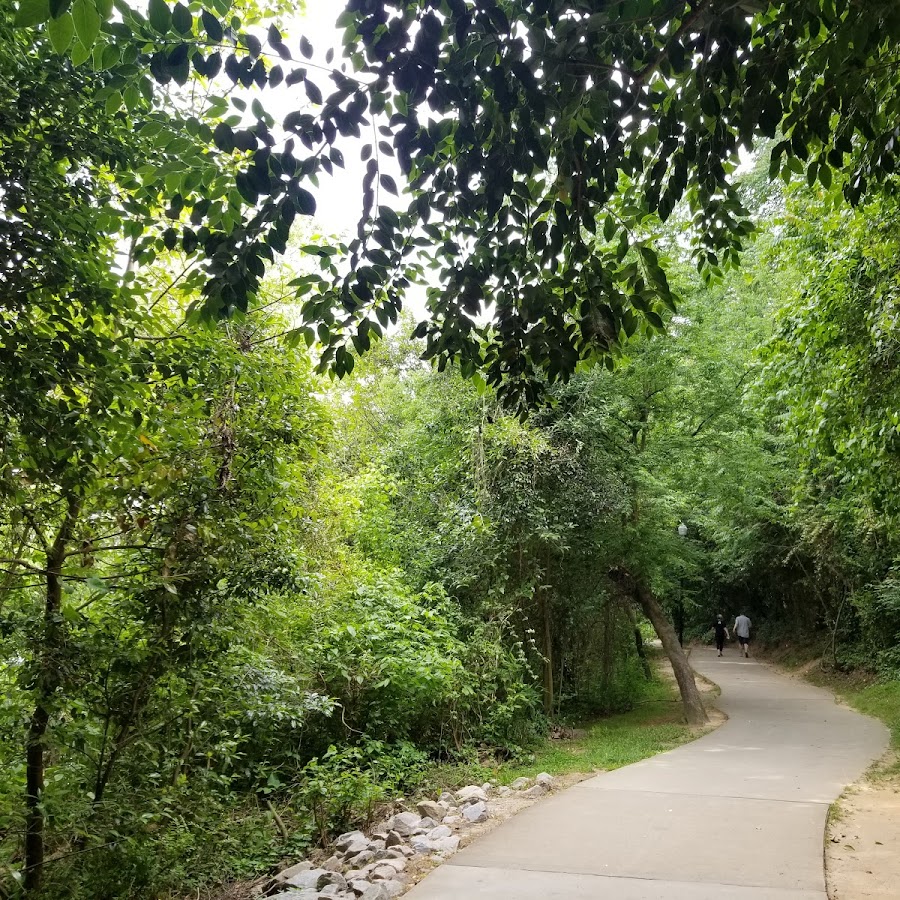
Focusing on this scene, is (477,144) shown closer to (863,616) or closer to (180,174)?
(180,174)

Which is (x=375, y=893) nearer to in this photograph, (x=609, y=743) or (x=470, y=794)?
(x=470, y=794)

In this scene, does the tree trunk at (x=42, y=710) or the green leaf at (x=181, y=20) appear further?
the tree trunk at (x=42, y=710)

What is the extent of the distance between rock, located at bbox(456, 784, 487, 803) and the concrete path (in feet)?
2.57

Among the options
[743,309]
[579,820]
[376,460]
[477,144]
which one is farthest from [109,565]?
[743,309]

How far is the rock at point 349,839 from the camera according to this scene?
6645 mm

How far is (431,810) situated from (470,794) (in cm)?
82

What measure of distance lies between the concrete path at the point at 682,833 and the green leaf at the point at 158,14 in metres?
5.17

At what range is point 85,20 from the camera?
1860mm

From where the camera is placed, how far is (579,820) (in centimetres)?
675

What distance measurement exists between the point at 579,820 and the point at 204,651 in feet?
12.9

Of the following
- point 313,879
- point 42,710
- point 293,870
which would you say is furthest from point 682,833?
point 42,710

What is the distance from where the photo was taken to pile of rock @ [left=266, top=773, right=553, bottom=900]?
5.29 metres

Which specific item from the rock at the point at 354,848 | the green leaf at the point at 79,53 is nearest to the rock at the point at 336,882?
the rock at the point at 354,848

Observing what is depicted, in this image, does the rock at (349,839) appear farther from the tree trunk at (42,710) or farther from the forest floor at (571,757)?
the tree trunk at (42,710)
